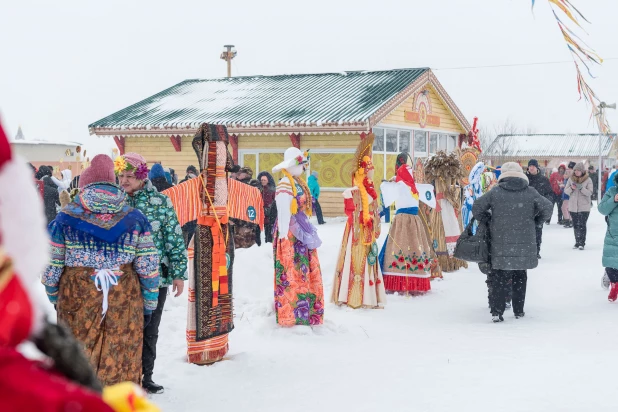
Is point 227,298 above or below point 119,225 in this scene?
below

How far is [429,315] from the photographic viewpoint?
26.8 feet

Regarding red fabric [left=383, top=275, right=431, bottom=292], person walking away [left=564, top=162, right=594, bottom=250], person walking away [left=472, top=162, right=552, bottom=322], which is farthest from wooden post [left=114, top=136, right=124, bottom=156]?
person walking away [left=472, top=162, right=552, bottom=322]

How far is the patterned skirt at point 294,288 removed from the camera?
7.23 metres

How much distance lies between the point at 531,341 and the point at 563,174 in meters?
15.0

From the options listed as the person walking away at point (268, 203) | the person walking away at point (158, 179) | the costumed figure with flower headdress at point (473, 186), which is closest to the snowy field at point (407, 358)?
the person walking away at point (158, 179)

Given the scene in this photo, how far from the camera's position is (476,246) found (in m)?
7.86

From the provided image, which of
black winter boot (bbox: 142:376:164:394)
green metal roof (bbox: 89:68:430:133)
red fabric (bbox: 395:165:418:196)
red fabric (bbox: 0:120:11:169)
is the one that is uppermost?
green metal roof (bbox: 89:68:430:133)

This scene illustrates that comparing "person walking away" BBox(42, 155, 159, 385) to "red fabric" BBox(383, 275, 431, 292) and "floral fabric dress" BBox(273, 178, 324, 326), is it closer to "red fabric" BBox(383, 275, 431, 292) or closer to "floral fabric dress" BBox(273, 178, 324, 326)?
"floral fabric dress" BBox(273, 178, 324, 326)

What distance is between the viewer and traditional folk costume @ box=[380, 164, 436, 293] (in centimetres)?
930

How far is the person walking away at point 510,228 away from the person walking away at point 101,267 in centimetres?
451

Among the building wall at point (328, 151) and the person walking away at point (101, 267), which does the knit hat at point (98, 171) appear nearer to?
the person walking away at point (101, 267)

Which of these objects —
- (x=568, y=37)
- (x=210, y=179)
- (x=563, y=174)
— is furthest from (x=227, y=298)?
(x=563, y=174)

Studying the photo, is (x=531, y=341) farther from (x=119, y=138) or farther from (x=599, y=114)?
(x=119, y=138)

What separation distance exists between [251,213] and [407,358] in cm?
182
